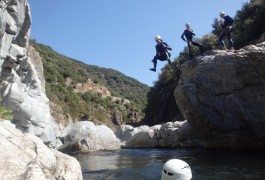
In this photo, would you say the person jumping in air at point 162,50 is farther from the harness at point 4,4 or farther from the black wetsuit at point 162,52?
the harness at point 4,4

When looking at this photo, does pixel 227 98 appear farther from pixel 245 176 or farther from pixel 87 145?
pixel 87 145

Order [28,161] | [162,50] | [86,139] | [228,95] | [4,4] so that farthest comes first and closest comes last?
[86,139]
[228,95]
[162,50]
[4,4]
[28,161]

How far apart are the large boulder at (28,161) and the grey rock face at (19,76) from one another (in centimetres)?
947

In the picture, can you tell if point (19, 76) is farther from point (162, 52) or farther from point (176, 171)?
point (176, 171)

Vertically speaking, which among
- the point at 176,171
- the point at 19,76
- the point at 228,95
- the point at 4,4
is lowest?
the point at 176,171

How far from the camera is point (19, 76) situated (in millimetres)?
18906

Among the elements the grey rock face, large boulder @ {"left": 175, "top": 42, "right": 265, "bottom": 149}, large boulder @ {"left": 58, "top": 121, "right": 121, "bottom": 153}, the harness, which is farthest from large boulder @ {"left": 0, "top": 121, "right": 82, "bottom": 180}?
large boulder @ {"left": 58, "top": 121, "right": 121, "bottom": 153}

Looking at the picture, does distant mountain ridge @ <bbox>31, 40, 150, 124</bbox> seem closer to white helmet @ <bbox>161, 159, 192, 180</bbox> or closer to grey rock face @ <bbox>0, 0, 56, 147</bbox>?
grey rock face @ <bbox>0, 0, 56, 147</bbox>

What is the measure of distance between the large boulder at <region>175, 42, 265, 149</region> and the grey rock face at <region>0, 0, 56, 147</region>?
348 inches

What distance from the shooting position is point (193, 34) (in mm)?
19734

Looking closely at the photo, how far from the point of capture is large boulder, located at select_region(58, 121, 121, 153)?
26.4 m

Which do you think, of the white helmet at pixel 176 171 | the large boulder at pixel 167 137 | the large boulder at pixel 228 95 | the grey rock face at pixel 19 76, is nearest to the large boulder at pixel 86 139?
the large boulder at pixel 167 137

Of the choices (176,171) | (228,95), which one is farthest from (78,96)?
(176,171)

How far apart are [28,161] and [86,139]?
21.4m
